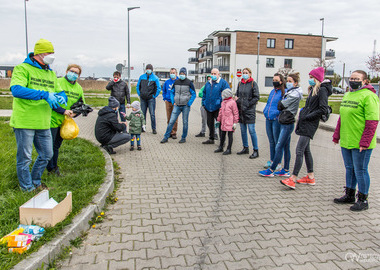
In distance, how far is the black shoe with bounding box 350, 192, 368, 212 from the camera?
494cm

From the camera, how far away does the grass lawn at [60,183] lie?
361 centimetres

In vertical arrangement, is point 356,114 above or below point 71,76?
below

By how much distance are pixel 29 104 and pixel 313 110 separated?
4.16m

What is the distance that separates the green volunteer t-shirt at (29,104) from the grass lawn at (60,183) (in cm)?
93

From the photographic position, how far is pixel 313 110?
18.4ft

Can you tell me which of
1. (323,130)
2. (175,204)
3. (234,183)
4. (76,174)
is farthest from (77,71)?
(323,130)

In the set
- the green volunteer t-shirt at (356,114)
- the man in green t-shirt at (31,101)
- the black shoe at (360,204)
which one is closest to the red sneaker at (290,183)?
the black shoe at (360,204)

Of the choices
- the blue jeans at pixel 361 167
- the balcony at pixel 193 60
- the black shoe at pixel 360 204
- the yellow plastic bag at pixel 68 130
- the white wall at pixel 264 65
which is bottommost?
the black shoe at pixel 360 204

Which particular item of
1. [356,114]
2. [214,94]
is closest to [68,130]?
[356,114]

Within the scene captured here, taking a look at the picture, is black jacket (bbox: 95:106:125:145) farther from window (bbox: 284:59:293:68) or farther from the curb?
window (bbox: 284:59:293:68)

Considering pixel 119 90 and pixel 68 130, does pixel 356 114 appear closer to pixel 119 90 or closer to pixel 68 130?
pixel 68 130

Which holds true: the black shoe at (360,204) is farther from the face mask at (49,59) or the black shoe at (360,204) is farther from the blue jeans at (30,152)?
the face mask at (49,59)

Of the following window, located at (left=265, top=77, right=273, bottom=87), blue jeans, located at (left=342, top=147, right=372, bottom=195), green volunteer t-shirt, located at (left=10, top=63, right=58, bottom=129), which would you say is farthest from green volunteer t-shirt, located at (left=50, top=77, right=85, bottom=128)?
window, located at (left=265, top=77, right=273, bottom=87)

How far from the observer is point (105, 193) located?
493 cm
